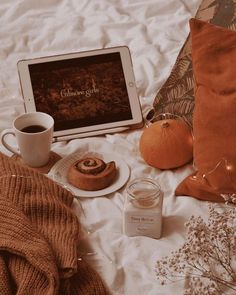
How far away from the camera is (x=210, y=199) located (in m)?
1.20

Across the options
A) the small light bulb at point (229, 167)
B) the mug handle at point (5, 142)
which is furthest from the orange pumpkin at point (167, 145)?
the mug handle at point (5, 142)

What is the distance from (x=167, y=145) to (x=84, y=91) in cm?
31

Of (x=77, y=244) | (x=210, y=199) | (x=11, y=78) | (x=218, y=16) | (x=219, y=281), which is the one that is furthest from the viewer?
(x=11, y=78)

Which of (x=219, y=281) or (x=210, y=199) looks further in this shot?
(x=210, y=199)

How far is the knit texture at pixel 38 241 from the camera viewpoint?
93 cm

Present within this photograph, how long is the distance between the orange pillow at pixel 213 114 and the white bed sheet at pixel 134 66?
0.18 feet

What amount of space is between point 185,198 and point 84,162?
25 centimetres

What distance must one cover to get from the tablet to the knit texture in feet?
1.00

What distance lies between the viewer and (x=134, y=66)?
5.39ft

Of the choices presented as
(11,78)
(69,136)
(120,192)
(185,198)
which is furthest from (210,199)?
(11,78)

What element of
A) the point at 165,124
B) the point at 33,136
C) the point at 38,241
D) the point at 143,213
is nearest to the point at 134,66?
the point at 165,124

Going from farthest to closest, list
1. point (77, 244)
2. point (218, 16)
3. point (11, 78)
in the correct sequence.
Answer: point (11, 78)
point (218, 16)
point (77, 244)

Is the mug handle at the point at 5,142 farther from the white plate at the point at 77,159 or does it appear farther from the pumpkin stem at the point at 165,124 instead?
the pumpkin stem at the point at 165,124

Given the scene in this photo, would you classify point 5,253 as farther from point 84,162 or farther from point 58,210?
point 84,162
